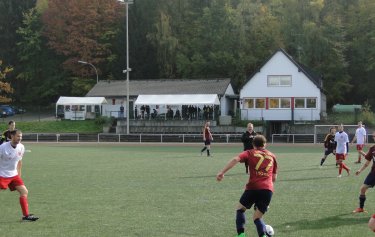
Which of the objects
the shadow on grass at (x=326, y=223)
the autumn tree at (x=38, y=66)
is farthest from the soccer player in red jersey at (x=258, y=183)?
the autumn tree at (x=38, y=66)

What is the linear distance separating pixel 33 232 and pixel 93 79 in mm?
65766

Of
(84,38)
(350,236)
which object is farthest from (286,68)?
(350,236)

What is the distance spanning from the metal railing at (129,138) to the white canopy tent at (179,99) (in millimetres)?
11299

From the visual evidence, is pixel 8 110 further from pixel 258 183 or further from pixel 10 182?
pixel 258 183

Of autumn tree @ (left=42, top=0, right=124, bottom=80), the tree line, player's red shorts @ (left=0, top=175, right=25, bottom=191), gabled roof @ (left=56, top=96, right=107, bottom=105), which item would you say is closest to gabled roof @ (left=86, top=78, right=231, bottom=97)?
gabled roof @ (left=56, top=96, right=107, bottom=105)

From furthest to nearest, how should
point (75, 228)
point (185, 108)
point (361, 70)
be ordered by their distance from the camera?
point (361, 70) → point (185, 108) → point (75, 228)

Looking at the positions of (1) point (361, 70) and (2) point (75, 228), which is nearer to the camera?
(2) point (75, 228)

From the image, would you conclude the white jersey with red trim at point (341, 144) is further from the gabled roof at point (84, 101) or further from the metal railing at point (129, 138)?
the gabled roof at point (84, 101)

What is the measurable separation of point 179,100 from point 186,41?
11.2 m

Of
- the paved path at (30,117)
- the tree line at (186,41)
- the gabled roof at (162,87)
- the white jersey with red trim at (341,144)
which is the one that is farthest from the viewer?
the paved path at (30,117)

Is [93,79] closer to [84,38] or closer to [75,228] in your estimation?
[84,38]

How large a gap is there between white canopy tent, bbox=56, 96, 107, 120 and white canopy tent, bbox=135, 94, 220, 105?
516cm

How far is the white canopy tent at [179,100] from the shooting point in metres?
59.6

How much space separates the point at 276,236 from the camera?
9461 mm
